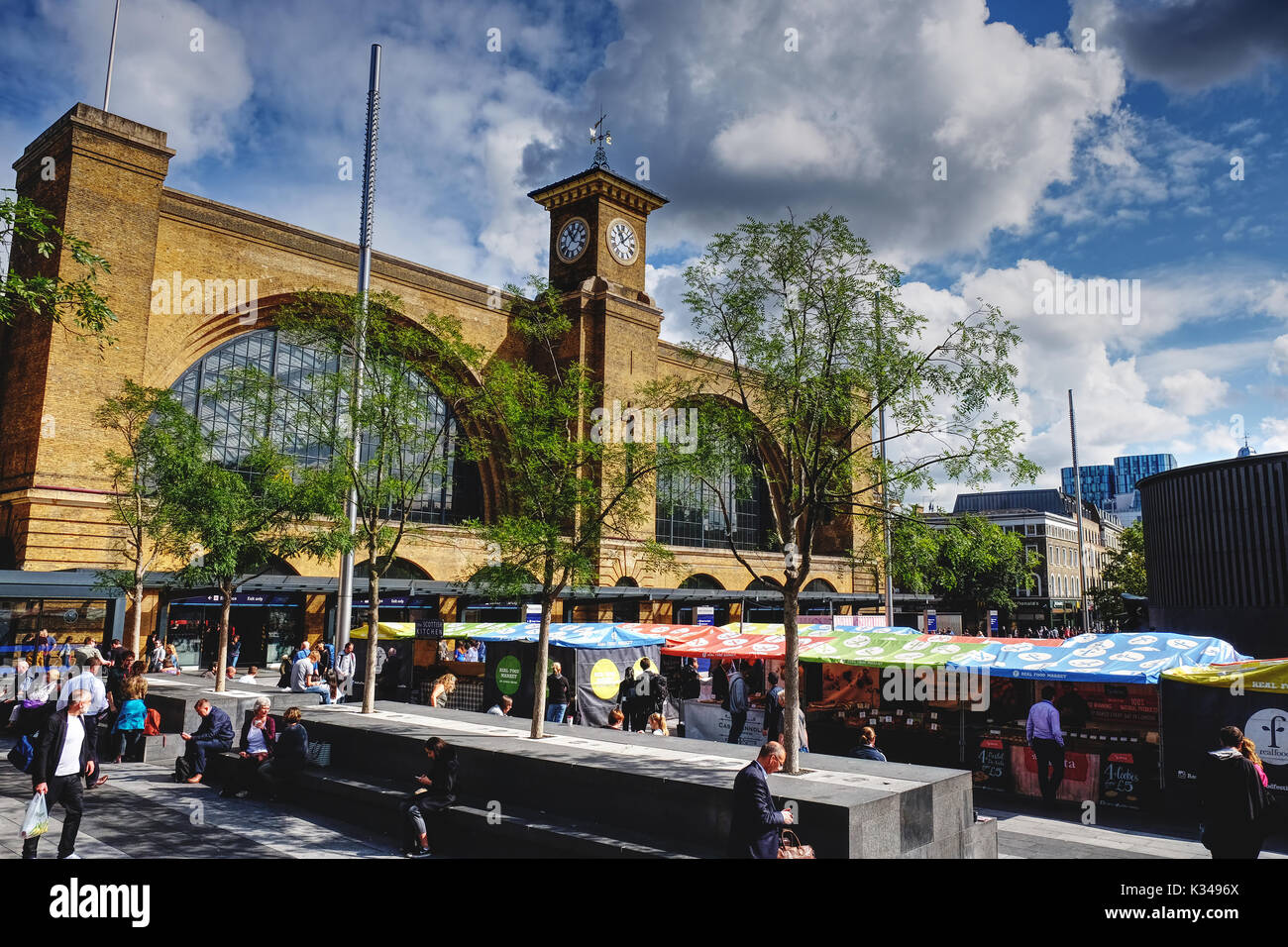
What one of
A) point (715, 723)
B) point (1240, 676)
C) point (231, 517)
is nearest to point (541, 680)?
point (715, 723)

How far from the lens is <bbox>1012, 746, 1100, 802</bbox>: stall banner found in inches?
516

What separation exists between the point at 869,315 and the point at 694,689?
1379cm

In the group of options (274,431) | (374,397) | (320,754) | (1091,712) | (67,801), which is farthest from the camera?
(274,431)

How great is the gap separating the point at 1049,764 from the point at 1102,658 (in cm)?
187

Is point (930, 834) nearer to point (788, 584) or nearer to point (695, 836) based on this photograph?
point (695, 836)

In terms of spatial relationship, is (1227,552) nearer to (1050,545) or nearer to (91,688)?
(91,688)

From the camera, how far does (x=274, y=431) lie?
3189 cm

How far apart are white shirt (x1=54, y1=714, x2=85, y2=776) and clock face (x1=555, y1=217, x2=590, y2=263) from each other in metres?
38.8

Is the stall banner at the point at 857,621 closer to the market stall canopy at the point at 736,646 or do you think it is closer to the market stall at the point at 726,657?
the market stall at the point at 726,657

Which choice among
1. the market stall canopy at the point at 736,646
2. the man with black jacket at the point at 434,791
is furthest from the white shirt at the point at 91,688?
the market stall canopy at the point at 736,646

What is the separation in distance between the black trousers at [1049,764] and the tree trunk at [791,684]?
18.5 ft

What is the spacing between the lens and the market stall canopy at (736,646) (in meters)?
17.9

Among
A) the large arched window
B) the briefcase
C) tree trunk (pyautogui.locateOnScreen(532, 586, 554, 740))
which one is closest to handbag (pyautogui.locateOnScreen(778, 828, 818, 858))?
the briefcase

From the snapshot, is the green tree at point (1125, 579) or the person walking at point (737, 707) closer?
the person walking at point (737, 707)
